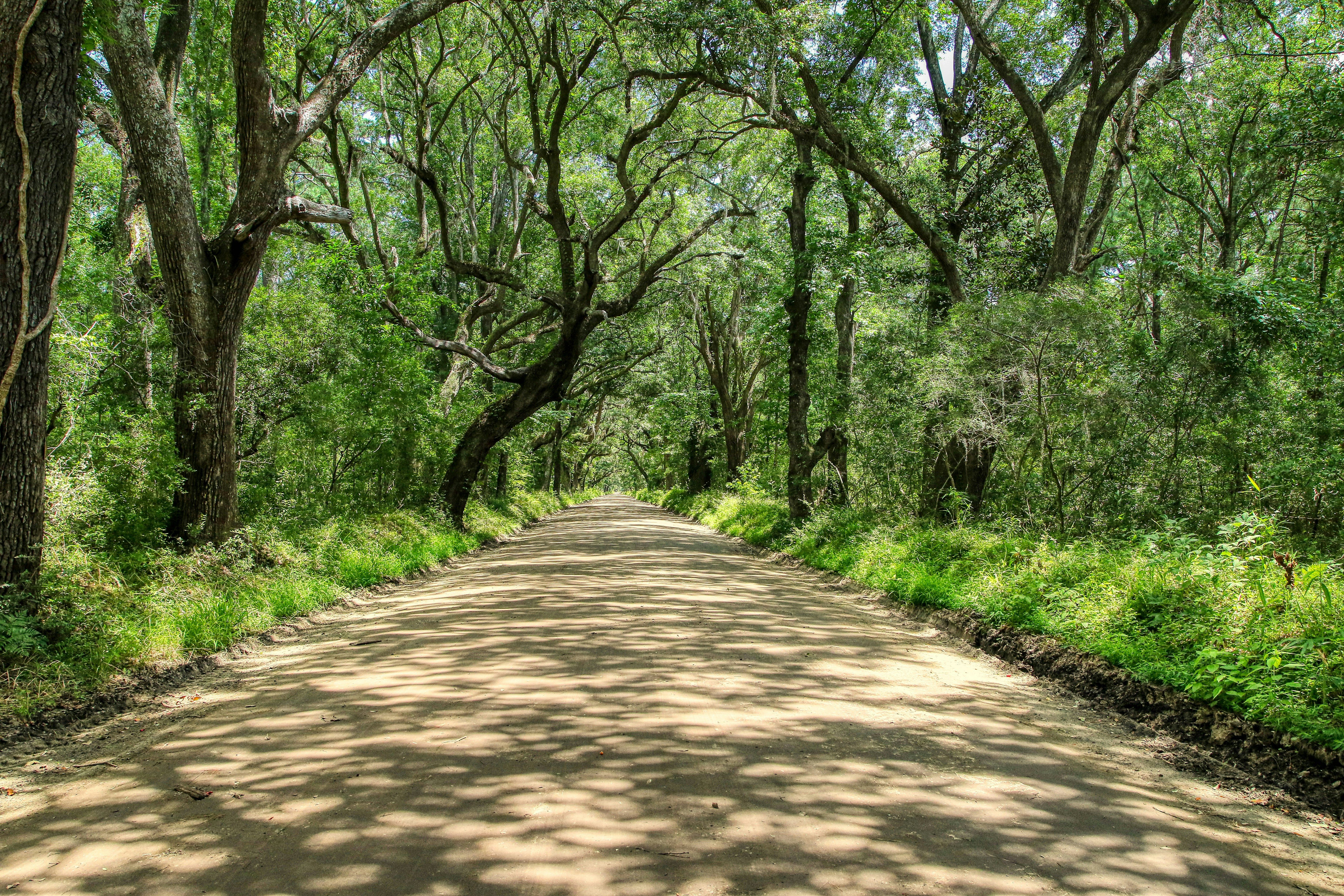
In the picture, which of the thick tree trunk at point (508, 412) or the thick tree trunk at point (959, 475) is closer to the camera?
the thick tree trunk at point (959, 475)

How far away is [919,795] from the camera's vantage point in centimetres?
368

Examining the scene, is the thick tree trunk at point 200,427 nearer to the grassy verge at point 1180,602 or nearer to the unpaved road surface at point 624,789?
the unpaved road surface at point 624,789

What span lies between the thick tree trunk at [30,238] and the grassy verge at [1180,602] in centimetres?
779

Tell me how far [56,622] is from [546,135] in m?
13.8

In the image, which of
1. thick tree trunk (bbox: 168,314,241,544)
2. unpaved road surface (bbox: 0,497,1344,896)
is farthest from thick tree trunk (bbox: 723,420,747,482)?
unpaved road surface (bbox: 0,497,1344,896)

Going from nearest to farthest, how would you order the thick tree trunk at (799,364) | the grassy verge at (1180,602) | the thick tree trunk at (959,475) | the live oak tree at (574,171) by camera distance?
the grassy verge at (1180,602) < the thick tree trunk at (959,475) < the live oak tree at (574,171) < the thick tree trunk at (799,364)

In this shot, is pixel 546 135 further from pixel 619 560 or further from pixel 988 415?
pixel 988 415

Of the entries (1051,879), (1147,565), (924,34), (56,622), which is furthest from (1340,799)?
(924,34)

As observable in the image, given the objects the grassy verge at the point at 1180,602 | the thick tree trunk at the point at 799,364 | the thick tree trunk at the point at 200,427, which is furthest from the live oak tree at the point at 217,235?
the thick tree trunk at the point at 799,364

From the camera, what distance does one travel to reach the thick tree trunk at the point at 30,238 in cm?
508

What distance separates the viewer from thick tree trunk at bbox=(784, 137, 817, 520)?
54.4ft

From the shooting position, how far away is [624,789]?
3625 mm

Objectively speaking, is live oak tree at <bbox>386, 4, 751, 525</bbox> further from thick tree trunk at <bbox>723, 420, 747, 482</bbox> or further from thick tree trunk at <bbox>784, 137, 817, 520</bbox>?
thick tree trunk at <bbox>723, 420, 747, 482</bbox>

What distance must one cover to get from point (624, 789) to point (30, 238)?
17.3 ft
